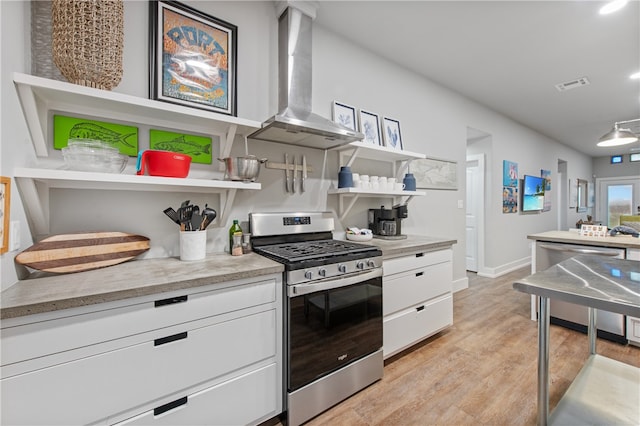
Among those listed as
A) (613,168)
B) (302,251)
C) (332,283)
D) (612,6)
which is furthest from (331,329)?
(613,168)

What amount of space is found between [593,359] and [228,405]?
7.59 feet

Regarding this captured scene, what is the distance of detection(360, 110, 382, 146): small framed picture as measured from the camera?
251 centimetres

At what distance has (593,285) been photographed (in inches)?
43.2

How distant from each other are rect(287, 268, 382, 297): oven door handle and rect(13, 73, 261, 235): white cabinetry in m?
0.67

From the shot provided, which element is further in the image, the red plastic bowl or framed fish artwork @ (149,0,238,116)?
framed fish artwork @ (149,0,238,116)

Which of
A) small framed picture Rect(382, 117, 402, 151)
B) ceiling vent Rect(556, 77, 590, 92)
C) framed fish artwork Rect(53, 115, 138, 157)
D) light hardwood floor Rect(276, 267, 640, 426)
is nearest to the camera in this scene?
framed fish artwork Rect(53, 115, 138, 157)

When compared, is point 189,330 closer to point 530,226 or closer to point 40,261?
point 40,261

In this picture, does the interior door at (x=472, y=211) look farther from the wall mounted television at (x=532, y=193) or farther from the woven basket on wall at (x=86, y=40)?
the woven basket on wall at (x=86, y=40)

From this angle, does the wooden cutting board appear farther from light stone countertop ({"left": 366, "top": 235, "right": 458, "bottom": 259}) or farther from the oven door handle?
light stone countertop ({"left": 366, "top": 235, "right": 458, "bottom": 259})

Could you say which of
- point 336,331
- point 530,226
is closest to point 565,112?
point 530,226

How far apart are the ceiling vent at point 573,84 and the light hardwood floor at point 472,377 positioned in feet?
9.78

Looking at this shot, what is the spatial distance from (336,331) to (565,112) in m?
5.44

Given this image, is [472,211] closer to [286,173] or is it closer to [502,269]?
[502,269]

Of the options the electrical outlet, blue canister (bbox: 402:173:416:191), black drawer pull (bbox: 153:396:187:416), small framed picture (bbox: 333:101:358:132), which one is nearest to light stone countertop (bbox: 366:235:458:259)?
blue canister (bbox: 402:173:416:191)
